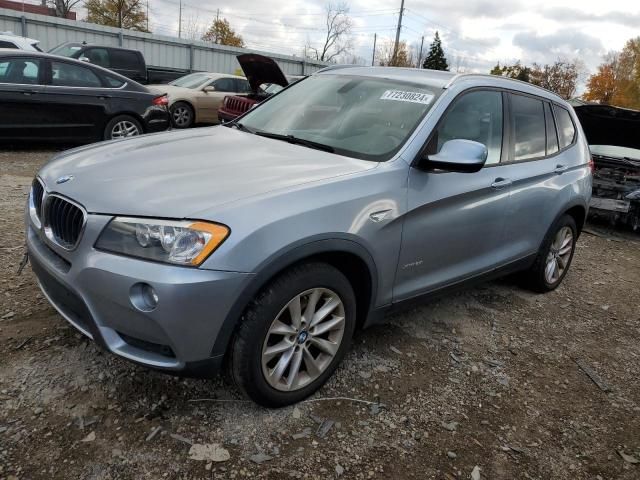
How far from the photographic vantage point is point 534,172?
3812 mm

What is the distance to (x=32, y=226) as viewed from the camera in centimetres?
274

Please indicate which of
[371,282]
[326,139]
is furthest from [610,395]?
[326,139]

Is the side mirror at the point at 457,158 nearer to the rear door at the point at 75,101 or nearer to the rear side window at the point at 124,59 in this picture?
the rear door at the point at 75,101

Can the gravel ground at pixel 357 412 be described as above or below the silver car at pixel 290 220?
below

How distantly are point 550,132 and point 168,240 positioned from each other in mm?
3308

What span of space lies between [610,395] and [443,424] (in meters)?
1.23

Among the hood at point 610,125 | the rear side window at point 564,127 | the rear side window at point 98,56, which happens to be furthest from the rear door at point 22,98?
the hood at point 610,125

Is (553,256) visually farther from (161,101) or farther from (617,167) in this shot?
(161,101)

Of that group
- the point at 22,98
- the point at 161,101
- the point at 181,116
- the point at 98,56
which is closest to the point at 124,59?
the point at 98,56

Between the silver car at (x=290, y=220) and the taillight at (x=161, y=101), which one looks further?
the taillight at (x=161, y=101)

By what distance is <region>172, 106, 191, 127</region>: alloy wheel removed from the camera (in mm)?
11633

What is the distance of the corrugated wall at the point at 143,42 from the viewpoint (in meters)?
19.9

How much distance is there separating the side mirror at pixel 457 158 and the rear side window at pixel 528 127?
1.01 m

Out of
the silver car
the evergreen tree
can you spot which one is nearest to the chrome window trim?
the silver car
